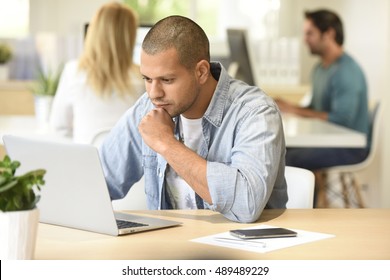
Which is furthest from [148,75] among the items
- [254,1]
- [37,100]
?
[254,1]

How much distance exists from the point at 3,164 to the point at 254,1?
635cm

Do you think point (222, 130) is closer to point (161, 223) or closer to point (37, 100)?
point (161, 223)

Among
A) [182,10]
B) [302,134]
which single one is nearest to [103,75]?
[302,134]

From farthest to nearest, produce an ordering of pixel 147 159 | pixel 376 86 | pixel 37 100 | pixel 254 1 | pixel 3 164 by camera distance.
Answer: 1. pixel 254 1
2. pixel 376 86
3. pixel 37 100
4. pixel 147 159
5. pixel 3 164

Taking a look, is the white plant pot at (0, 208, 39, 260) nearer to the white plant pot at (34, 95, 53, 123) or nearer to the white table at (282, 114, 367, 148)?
the white table at (282, 114, 367, 148)

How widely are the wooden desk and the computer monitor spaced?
8.35 feet

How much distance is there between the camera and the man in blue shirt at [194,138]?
196 cm

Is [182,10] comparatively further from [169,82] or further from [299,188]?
[169,82]

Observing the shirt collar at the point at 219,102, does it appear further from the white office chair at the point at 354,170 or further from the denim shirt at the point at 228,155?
the white office chair at the point at 354,170

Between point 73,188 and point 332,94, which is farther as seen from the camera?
point 332,94

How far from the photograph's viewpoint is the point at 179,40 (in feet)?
6.90

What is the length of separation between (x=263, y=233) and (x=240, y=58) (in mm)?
2947

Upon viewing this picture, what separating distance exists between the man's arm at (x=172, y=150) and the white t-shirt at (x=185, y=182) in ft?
0.35

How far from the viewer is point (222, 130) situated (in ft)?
7.07
